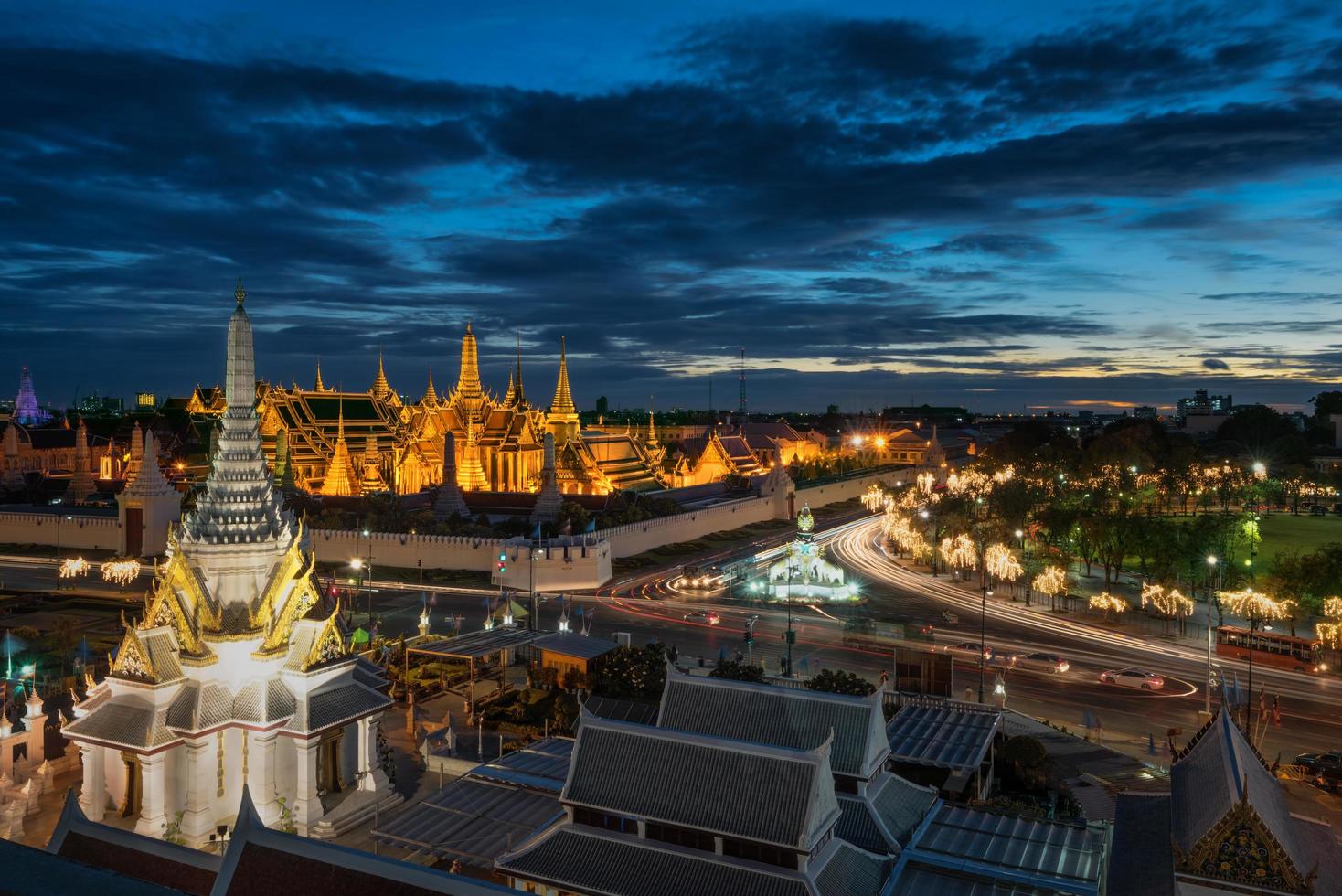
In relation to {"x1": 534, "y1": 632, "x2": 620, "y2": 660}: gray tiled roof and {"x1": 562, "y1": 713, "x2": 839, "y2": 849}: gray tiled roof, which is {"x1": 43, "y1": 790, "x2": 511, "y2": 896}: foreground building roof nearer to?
{"x1": 562, "y1": 713, "x2": 839, "y2": 849}: gray tiled roof

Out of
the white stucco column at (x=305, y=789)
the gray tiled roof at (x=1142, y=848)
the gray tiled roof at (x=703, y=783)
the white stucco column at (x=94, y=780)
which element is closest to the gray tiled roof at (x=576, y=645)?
the white stucco column at (x=305, y=789)

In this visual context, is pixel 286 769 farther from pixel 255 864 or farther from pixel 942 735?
pixel 942 735

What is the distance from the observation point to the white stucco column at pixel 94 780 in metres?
20.9

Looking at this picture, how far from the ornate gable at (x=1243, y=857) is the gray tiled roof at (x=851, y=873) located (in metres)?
4.90

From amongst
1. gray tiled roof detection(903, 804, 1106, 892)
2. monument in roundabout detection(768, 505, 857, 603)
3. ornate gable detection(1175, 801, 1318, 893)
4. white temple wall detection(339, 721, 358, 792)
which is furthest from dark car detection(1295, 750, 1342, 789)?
monument in roundabout detection(768, 505, 857, 603)

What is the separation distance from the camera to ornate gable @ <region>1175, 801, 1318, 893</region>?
47.1ft

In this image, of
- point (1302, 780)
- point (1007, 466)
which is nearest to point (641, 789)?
point (1302, 780)

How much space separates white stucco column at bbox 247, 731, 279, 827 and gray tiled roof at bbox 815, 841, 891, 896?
12.3 meters

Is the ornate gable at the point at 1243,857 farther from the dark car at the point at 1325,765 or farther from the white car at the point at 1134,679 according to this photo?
the white car at the point at 1134,679

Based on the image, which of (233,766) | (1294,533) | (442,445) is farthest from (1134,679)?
(442,445)

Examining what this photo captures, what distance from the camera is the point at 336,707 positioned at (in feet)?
72.2

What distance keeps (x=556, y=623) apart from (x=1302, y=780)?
95.2 feet

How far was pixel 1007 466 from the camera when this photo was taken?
90.5 meters

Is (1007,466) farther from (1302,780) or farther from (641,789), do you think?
(641,789)
